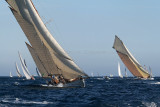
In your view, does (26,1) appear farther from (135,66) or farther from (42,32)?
(135,66)

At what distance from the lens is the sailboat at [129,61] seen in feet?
359

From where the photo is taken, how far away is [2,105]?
2833 cm

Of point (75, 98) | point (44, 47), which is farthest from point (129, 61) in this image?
point (75, 98)

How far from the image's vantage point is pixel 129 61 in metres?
111

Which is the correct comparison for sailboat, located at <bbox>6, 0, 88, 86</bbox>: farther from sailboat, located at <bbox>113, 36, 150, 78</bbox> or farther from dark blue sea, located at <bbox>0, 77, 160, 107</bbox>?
sailboat, located at <bbox>113, 36, 150, 78</bbox>

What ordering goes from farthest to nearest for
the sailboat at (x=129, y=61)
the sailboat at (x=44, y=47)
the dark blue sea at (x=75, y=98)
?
the sailboat at (x=129, y=61)
the sailboat at (x=44, y=47)
the dark blue sea at (x=75, y=98)

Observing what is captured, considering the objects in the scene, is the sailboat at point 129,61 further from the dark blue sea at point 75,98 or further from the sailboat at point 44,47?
the dark blue sea at point 75,98

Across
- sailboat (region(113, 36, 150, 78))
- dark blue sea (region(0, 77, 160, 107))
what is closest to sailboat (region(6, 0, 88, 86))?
dark blue sea (region(0, 77, 160, 107))

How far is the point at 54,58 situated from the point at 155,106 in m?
25.6

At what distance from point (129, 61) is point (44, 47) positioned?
204 ft

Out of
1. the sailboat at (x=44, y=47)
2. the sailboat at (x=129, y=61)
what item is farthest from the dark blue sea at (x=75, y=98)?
the sailboat at (x=129, y=61)

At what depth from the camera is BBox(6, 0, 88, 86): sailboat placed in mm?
50188

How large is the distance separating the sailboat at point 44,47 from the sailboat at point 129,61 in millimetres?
58713

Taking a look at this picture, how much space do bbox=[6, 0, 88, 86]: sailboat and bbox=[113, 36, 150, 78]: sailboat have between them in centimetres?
5871
